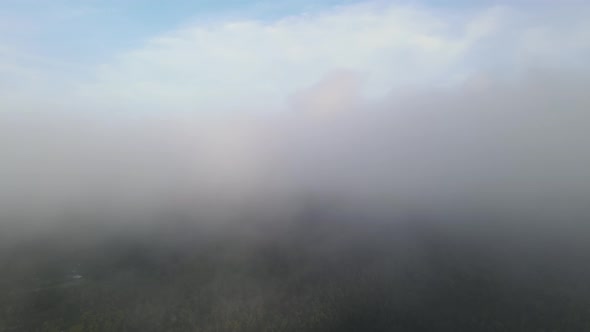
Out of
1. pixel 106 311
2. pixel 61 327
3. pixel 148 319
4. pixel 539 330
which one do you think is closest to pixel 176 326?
pixel 148 319

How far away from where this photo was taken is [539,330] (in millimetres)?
197000

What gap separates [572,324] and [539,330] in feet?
57.0

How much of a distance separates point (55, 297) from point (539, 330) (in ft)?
752

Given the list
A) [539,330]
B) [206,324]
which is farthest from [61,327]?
[539,330]

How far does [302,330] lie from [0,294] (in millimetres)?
144718

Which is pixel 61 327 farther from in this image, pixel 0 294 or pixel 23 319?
pixel 0 294

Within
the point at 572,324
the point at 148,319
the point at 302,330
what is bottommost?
the point at 572,324

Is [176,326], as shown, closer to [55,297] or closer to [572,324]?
[55,297]

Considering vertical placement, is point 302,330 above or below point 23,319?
below

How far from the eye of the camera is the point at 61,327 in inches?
7013

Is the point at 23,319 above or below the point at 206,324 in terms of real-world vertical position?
above

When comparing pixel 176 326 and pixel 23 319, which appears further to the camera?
pixel 176 326

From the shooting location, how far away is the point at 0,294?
19800cm

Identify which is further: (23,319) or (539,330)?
(539,330)
